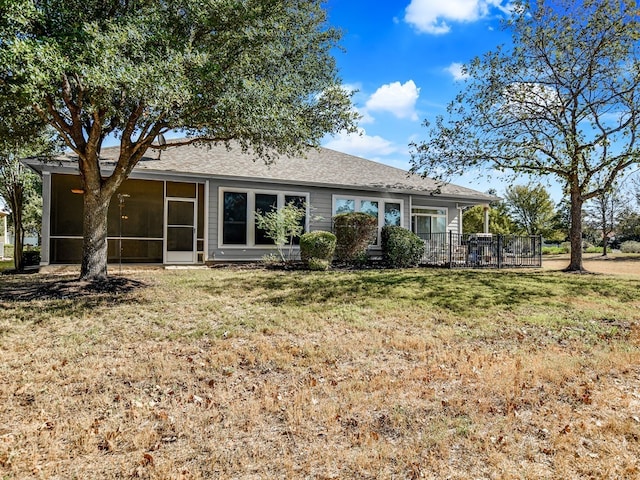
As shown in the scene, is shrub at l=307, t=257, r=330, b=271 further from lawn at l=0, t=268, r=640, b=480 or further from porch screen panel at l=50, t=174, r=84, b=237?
porch screen panel at l=50, t=174, r=84, b=237

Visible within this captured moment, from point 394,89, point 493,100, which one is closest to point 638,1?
point 493,100

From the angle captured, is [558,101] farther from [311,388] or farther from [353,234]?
[311,388]

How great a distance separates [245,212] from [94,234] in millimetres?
5218

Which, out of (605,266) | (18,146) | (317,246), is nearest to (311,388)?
(317,246)

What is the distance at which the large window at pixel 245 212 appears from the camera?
1268 cm

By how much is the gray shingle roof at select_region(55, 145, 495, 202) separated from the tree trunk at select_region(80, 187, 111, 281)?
10.4ft

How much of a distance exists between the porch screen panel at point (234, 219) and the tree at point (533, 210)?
32823 millimetres

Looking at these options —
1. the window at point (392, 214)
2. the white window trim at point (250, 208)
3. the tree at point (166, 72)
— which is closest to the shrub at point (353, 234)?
the white window trim at point (250, 208)

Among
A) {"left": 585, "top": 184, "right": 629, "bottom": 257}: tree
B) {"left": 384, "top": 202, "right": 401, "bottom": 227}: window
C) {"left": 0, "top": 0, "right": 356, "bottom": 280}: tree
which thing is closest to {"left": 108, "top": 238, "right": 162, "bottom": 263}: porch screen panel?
{"left": 0, "top": 0, "right": 356, "bottom": 280}: tree

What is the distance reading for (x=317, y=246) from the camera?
38.4ft

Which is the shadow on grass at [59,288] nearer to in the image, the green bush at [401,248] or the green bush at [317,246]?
the green bush at [317,246]

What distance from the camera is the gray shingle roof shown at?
40.4 feet

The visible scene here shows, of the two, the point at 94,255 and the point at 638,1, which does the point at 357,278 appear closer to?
the point at 94,255

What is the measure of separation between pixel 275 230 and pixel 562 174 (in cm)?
1046
